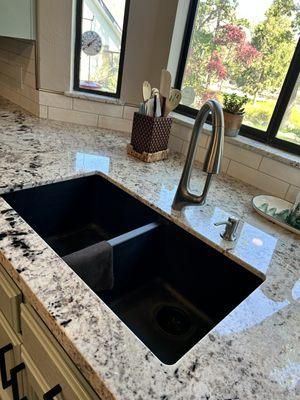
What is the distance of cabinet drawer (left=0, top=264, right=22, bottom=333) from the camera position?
72 centimetres

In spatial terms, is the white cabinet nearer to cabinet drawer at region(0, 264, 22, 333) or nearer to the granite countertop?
the granite countertop

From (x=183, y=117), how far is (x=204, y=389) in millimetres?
1334

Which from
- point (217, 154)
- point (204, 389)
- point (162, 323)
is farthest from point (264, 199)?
point (204, 389)

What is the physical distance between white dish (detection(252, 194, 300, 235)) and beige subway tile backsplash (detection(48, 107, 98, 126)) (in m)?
1.05

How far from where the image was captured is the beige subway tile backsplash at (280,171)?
1206mm

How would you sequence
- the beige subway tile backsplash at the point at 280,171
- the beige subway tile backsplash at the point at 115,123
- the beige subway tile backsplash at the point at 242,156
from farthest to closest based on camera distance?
the beige subway tile backsplash at the point at 115,123
the beige subway tile backsplash at the point at 242,156
the beige subway tile backsplash at the point at 280,171

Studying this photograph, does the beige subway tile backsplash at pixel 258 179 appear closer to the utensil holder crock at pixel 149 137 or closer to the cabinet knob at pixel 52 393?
the utensil holder crock at pixel 149 137

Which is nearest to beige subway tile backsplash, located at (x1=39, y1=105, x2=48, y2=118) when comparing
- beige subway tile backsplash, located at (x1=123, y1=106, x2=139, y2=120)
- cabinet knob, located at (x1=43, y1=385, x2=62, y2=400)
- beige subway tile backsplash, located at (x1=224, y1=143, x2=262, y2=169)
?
beige subway tile backsplash, located at (x1=123, y1=106, x2=139, y2=120)

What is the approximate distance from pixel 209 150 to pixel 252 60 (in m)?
0.73

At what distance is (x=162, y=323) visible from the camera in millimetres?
1000

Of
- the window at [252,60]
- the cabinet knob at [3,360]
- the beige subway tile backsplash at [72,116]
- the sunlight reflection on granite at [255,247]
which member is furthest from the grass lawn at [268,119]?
the cabinet knob at [3,360]

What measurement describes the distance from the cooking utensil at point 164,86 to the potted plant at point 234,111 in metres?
0.27

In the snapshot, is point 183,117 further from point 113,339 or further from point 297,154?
point 113,339

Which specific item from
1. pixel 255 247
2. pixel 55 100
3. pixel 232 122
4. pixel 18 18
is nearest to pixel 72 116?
pixel 55 100
